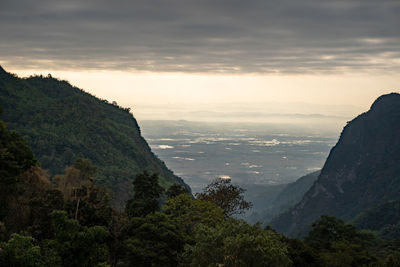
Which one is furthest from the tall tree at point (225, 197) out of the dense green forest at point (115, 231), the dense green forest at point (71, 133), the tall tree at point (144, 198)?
the dense green forest at point (71, 133)

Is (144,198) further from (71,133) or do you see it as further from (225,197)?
(71,133)

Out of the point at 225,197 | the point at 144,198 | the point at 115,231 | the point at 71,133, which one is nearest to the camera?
the point at 115,231

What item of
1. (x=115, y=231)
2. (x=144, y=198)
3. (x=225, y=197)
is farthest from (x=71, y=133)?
(x=115, y=231)

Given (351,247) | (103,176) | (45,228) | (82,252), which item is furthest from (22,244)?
(103,176)

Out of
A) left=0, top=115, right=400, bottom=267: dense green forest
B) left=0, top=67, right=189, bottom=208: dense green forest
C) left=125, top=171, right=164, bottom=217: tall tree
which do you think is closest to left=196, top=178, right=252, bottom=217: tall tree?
left=0, top=115, right=400, bottom=267: dense green forest

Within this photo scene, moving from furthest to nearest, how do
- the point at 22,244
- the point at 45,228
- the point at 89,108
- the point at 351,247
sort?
the point at 89,108 → the point at 351,247 → the point at 45,228 → the point at 22,244

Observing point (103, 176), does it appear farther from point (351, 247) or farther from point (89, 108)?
point (351, 247)
